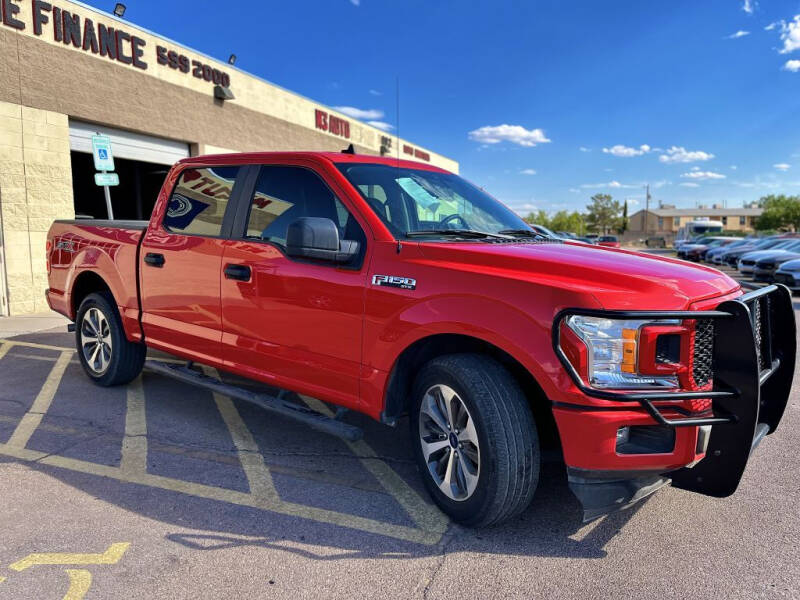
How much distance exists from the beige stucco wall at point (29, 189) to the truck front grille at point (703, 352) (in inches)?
430

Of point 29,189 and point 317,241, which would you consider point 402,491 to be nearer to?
point 317,241

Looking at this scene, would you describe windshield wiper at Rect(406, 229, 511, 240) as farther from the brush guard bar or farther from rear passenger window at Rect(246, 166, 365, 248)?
the brush guard bar

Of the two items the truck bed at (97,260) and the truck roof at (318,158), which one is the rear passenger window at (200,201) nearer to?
the truck roof at (318,158)

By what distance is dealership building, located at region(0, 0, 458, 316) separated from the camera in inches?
392

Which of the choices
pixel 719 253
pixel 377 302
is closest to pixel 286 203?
pixel 377 302

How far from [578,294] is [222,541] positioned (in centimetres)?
206

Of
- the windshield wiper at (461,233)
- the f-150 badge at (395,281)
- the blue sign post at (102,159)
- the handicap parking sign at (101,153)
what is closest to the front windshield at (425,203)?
the windshield wiper at (461,233)

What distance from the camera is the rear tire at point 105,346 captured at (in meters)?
5.11

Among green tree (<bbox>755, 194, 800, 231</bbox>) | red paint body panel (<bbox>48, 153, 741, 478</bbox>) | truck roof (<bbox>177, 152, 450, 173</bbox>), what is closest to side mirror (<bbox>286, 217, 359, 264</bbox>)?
red paint body panel (<bbox>48, 153, 741, 478</bbox>)

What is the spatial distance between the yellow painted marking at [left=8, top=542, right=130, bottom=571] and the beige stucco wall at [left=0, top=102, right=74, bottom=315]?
29.4ft

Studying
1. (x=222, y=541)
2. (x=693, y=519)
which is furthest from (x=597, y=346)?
(x=222, y=541)

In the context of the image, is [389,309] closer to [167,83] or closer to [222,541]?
[222,541]

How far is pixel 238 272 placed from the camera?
12.6 feet

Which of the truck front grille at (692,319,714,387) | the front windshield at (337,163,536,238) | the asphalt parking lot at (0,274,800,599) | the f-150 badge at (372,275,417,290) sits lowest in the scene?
the asphalt parking lot at (0,274,800,599)
